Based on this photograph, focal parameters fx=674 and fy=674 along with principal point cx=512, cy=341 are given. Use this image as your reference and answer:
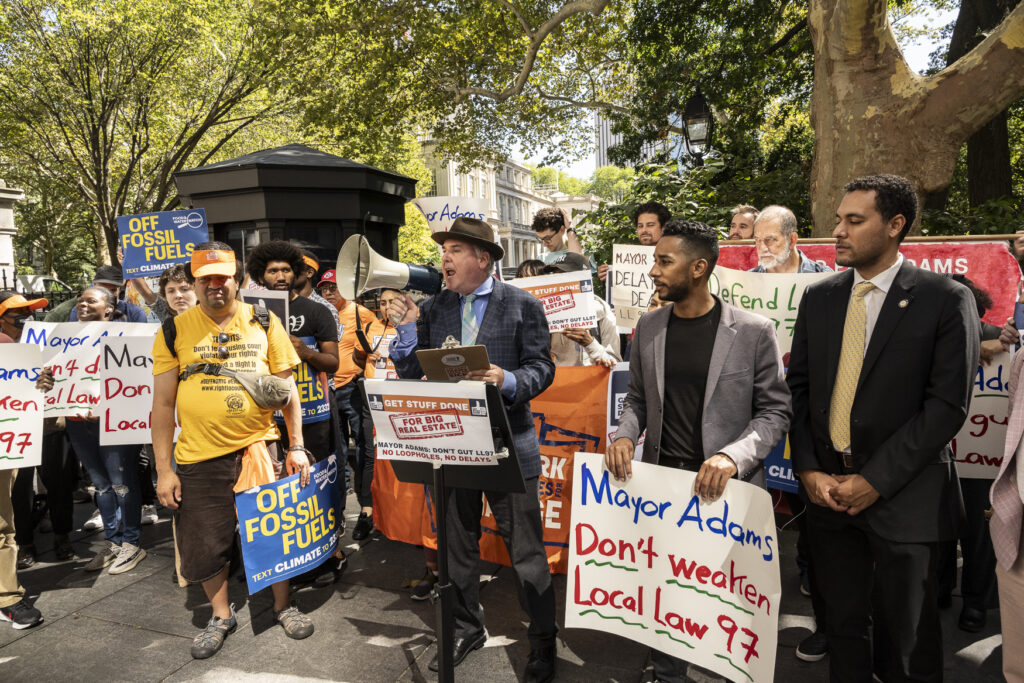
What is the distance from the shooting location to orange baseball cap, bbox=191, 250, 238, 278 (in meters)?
3.35

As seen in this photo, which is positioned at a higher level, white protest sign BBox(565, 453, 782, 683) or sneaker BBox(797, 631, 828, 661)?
white protest sign BBox(565, 453, 782, 683)

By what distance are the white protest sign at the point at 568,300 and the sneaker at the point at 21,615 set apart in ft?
11.4

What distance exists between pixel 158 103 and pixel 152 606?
59.2ft

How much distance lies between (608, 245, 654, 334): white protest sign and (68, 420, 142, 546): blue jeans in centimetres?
370

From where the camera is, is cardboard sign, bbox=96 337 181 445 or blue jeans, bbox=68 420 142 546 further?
blue jeans, bbox=68 420 142 546

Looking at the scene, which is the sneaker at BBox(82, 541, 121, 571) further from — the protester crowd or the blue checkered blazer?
the blue checkered blazer

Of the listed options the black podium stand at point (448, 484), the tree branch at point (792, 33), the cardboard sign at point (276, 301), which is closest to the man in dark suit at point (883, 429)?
the black podium stand at point (448, 484)

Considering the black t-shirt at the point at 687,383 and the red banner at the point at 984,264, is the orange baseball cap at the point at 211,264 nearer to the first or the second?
the black t-shirt at the point at 687,383

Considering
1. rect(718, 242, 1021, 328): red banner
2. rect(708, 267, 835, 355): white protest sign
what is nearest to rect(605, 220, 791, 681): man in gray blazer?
rect(708, 267, 835, 355): white protest sign

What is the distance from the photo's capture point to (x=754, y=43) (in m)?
13.1

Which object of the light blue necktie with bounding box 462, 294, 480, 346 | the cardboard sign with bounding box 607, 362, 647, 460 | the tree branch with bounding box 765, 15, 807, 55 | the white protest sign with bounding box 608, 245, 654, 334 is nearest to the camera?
the light blue necktie with bounding box 462, 294, 480, 346

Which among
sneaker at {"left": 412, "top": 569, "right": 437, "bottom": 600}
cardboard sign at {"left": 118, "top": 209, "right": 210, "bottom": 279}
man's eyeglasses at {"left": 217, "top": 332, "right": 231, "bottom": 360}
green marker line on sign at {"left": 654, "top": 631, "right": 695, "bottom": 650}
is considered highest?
cardboard sign at {"left": 118, "top": 209, "right": 210, "bottom": 279}

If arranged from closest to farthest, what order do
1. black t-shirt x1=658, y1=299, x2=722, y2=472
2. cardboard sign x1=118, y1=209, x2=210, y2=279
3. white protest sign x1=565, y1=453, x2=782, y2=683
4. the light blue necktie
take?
white protest sign x1=565, y1=453, x2=782, y2=683 → black t-shirt x1=658, y1=299, x2=722, y2=472 → the light blue necktie → cardboard sign x1=118, y1=209, x2=210, y2=279

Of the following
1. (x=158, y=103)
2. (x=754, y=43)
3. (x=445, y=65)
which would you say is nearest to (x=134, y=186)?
(x=158, y=103)
